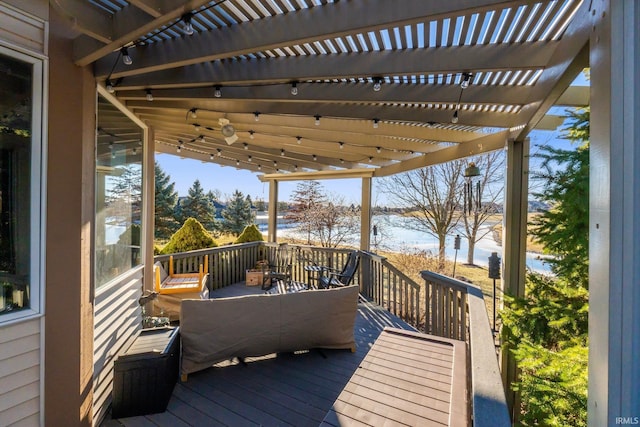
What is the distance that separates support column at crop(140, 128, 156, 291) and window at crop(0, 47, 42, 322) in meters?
2.21

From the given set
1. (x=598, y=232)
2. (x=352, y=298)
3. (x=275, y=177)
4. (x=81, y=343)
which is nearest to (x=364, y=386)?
(x=352, y=298)

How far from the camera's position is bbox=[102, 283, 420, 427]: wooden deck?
8.45ft

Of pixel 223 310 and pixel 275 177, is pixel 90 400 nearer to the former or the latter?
pixel 223 310

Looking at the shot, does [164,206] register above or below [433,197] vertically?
below

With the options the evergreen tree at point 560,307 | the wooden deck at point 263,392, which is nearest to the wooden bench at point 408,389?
the evergreen tree at point 560,307

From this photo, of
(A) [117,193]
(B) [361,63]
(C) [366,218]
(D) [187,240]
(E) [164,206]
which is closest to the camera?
(B) [361,63]

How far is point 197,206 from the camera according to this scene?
58.6 feet

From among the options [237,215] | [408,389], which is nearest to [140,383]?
[408,389]

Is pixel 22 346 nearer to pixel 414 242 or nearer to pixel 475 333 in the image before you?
pixel 475 333

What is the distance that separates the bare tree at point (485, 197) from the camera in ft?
28.9

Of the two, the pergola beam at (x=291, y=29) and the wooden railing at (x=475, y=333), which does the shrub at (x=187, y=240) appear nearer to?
the pergola beam at (x=291, y=29)

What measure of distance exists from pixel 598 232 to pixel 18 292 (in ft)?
10.2

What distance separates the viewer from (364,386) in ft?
6.86

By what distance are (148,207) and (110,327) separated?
1.99m
